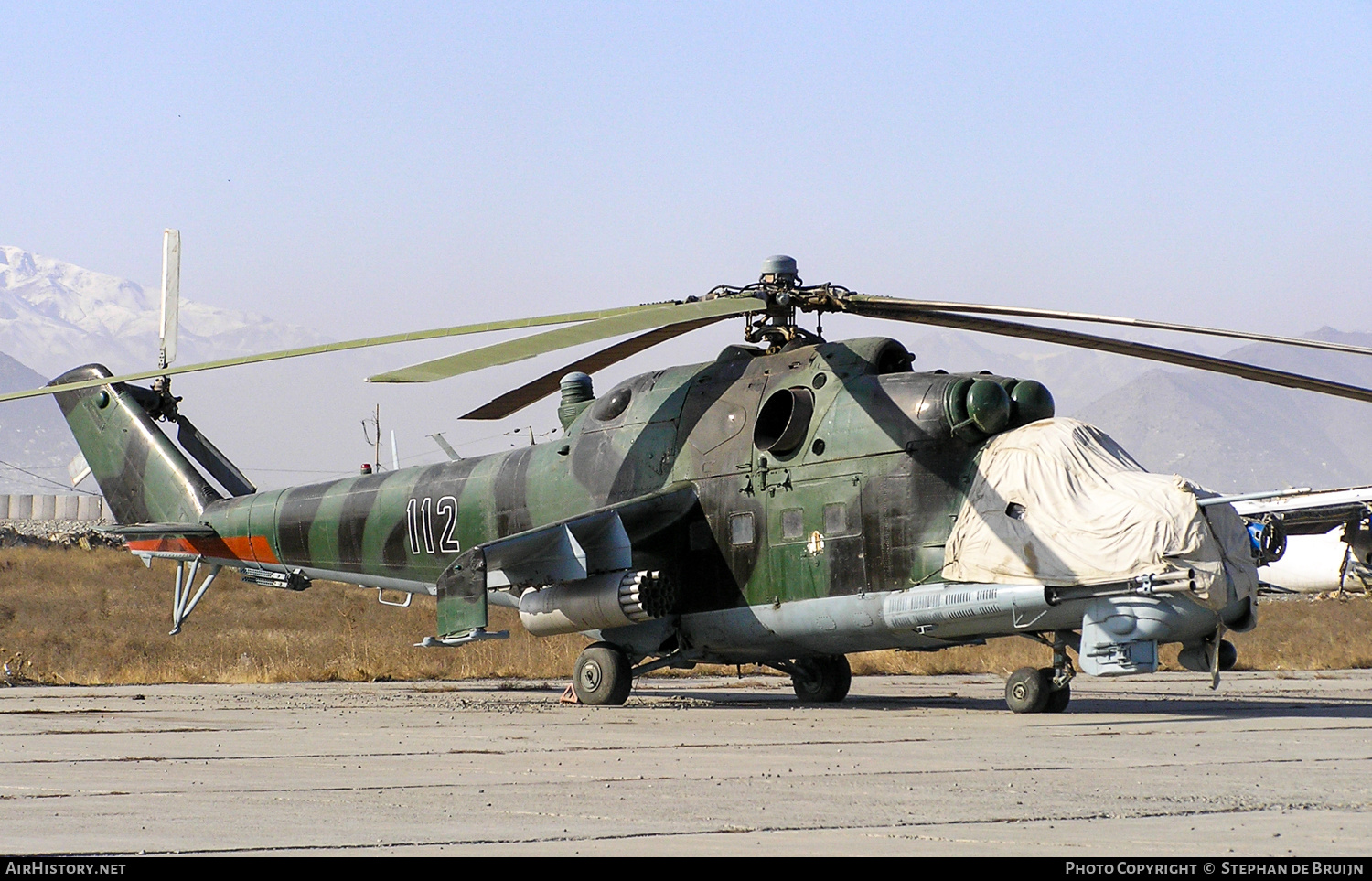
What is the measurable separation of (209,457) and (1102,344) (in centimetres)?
1441

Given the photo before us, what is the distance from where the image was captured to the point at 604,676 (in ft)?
55.1

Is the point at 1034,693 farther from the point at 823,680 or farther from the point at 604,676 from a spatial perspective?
the point at 604,676

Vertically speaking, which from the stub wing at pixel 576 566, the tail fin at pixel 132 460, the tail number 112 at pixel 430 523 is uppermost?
the tail fin at pixel 132 460

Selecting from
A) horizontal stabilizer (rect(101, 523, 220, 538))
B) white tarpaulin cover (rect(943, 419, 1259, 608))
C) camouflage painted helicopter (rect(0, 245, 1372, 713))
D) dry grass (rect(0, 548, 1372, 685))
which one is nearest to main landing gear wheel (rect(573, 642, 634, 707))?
camouflage painted helicopter (rect(0, 245, 1372, 713))

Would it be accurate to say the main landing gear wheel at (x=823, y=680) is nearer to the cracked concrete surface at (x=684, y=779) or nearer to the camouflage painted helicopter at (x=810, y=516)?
the camouflage painted helicopter at (x=810, y=516)

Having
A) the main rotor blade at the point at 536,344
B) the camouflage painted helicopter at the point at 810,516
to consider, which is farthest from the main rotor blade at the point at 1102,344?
the main rotor blade at the point at 536,344

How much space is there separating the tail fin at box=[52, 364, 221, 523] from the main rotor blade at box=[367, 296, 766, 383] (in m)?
10.5

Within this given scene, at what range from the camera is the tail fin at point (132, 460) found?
2228cm

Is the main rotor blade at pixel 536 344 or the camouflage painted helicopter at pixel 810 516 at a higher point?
the main rotor blade at pixel 536 344

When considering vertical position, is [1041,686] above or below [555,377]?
below

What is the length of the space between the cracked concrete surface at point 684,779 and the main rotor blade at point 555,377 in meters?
3.49

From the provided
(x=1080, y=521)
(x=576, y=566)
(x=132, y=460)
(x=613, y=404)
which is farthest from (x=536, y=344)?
(x=132, y=460)

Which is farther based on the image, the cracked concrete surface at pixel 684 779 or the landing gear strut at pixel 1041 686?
the landing gear strut at pixel 1041 686
